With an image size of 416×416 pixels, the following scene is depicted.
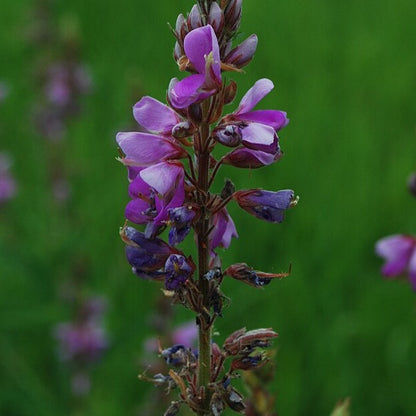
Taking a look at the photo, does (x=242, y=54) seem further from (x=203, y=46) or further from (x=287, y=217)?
(x=287, y=217)

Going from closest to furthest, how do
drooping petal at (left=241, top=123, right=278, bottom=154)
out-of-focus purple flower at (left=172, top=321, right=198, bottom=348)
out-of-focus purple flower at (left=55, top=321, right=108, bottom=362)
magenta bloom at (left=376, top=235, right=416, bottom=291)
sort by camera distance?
drooping petal at (left=241, top=123, right=278, bottom=154) < magenta bloom at (left=376, top=235, right=416, bottom=291) < out-of-focus purple flower at (left=172, top=321, right=198, bottom=348) < out-of-focus purple flower at (left=55, top=321, right=108, bottom=362)

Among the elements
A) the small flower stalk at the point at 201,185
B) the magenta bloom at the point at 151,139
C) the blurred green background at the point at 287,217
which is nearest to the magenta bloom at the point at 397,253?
the blurred green background at the point at 287,217

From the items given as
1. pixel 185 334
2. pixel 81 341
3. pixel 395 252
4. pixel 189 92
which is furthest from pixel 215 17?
pixel 81 341

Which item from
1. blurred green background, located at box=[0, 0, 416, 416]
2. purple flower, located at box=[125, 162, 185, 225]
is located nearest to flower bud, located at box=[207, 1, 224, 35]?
purple flower, located at box=[125, 162, 185, 225]

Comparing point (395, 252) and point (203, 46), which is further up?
point (203, 46)

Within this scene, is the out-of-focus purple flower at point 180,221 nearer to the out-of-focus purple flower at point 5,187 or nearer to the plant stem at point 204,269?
the plant stem at point 204,269

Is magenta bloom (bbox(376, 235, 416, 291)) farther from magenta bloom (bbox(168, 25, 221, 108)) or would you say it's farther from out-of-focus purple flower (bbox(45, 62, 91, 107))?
out-of-focus purple flower (bbox(45, 62, 91, 107))

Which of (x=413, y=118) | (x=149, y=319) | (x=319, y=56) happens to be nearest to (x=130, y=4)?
(x=319, y=56)
